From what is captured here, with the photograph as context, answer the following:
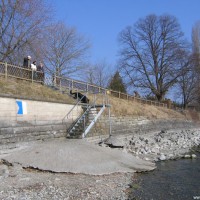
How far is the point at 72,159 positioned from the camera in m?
11.6

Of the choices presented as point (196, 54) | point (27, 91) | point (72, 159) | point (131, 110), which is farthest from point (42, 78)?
point (196, 54)

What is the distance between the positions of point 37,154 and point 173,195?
5.40 meters

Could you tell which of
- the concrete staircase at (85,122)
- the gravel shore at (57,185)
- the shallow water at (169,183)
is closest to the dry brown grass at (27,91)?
the concrete staircase at (85,122)

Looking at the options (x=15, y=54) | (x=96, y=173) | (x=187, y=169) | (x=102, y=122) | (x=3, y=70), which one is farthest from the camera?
(x=15, y=54)

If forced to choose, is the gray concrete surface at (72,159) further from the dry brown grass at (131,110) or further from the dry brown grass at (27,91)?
the dry brown grass at (131,110)

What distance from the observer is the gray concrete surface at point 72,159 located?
10938 millimetres

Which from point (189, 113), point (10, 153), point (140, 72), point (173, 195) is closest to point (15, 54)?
point (10, 153)

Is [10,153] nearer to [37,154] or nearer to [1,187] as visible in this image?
[37,154]

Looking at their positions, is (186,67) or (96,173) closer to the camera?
(96,173)

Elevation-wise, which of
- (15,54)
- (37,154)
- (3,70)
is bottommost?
(37,154)

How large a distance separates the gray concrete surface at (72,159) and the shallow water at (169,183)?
2.55 feet

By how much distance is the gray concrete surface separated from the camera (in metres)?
10.9

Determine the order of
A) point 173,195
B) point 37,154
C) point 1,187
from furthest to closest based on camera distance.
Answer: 1. point 37,154
2. point 173,195
3. point 1,187

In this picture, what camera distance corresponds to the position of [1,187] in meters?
8.42
